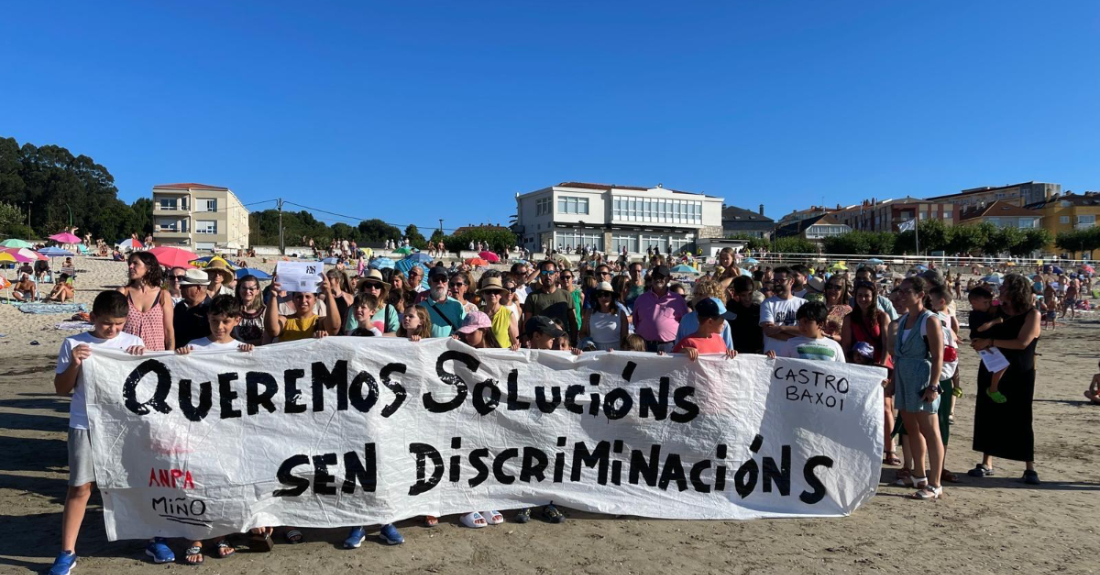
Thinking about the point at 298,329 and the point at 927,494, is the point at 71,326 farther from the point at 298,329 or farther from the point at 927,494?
the point at 927,494

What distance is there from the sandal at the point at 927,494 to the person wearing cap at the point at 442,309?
13.5 ft

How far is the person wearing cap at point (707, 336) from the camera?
16.4ft

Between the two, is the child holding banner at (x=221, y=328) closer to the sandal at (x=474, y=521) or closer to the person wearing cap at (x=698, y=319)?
the sandal at (x=474, y=521)

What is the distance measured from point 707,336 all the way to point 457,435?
2095mm

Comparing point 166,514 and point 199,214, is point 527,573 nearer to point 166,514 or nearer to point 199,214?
point 166,514

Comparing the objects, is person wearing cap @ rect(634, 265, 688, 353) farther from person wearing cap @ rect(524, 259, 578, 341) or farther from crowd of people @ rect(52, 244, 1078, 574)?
person wearing cap @ rect(524, 259, 578, 341)

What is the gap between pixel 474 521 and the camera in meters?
4.62

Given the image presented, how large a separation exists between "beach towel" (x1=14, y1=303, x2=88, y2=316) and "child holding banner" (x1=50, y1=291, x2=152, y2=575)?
911 inches

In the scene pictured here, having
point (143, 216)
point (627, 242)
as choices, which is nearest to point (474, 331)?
point (627, 242)

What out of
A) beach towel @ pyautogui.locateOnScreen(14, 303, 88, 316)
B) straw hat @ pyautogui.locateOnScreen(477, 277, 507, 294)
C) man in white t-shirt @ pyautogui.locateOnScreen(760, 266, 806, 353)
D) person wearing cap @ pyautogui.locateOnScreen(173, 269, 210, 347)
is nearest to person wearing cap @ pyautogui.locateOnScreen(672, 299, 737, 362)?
man in white t-shirt @ pyautogui.locateOnScreen(760, 266, 806, 353)

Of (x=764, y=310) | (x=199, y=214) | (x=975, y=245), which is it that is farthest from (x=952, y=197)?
(x=764, y=310)

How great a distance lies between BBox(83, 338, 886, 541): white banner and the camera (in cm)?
421

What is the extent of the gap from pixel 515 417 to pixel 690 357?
4.63 ft

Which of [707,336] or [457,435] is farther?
[707,336]
